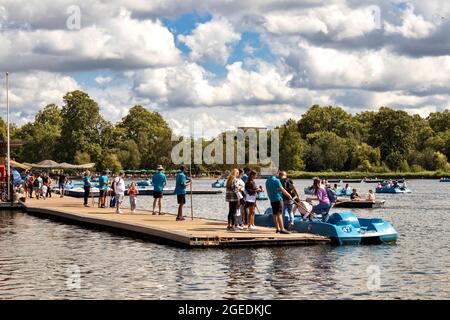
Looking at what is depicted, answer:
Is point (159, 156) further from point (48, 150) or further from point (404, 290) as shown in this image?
point (404, 290)

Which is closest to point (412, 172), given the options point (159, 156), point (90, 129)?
point (159, 156)

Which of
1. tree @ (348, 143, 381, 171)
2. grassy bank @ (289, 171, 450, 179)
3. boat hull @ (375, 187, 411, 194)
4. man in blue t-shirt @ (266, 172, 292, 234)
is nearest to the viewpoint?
man in blue t-shirt @ (266, 172, 292, 234)

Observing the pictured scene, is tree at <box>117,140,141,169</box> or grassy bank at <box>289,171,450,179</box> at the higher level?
tree at <box>117,140,141,169</box>

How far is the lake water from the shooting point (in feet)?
60.6

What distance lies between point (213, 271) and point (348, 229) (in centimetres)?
747

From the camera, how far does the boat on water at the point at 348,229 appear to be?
89.0 feet

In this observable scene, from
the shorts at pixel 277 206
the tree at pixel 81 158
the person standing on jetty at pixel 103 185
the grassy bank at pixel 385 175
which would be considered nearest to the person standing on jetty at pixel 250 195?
the shorts at pixel 277 206

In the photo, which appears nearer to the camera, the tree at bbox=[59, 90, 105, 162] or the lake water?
the lake water

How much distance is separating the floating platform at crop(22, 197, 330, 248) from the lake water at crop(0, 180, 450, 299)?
1.56 feet

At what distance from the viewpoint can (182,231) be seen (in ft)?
91.9

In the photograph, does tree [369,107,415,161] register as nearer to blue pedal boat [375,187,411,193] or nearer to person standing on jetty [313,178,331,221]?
blue pedal boat [375,187,411,193]

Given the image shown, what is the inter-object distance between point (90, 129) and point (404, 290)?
16314 cm

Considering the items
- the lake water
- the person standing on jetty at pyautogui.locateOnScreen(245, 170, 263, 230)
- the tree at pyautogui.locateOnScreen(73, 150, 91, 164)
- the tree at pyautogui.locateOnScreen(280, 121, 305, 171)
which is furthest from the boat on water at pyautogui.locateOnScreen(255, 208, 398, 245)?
the tree at pyautogui.locateOnScreen(280, 121, 305, 171)

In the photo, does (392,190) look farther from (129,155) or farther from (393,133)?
(393,133)
